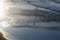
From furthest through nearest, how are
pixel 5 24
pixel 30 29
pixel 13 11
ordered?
1. pixel 13 11
2. pixel 5 24
3. pixel 30 29

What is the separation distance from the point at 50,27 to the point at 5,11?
163 centimetres

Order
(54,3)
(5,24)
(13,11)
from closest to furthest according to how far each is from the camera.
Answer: (5,24), (13,11), (54,3)

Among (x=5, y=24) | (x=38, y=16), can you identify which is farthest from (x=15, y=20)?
(x=38, y=16)

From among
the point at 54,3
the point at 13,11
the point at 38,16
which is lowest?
the point at 38,16

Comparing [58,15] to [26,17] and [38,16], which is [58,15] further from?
[26,17]

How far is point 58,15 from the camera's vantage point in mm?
4711

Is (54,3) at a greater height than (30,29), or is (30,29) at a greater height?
(54,3)

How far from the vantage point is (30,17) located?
180 inches

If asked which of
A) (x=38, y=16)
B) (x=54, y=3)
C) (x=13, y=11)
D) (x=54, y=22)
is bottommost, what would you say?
(x=54, y=22)

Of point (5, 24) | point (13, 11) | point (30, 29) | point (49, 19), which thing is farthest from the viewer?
point (13, 11)

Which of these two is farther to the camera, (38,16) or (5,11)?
(5,11)

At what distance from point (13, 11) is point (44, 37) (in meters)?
1.75

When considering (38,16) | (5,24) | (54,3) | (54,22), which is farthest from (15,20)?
(54,3)

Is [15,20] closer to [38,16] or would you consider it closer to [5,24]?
[5,24]
